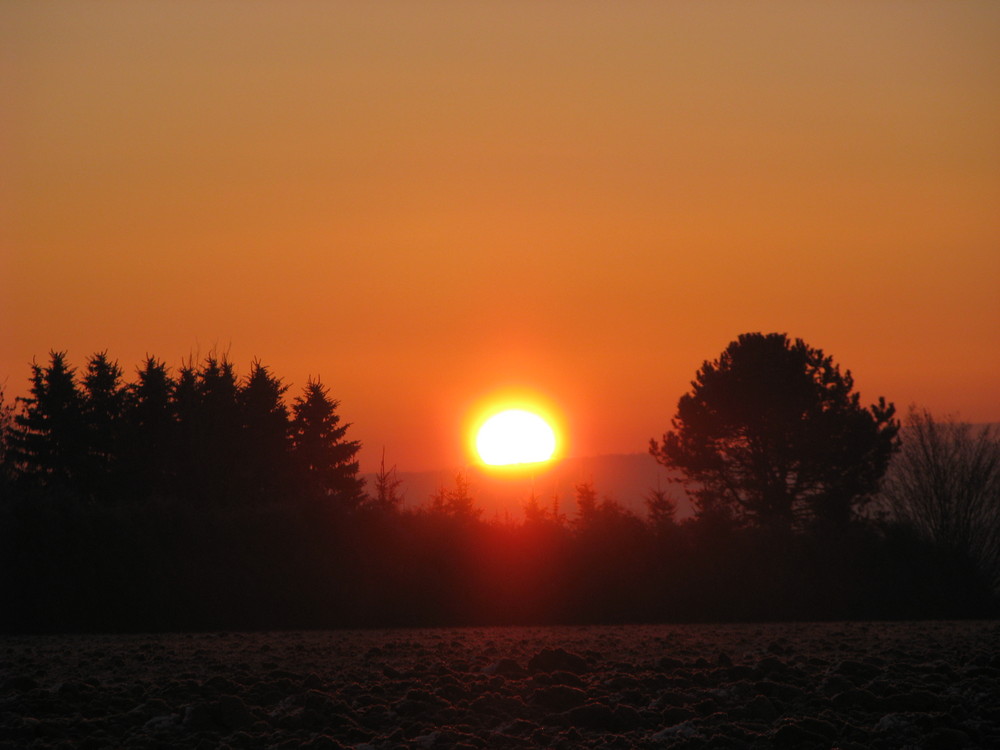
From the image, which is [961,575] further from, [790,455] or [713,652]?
[713,652]

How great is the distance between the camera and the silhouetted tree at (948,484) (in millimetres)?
53625

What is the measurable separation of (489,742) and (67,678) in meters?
6.09

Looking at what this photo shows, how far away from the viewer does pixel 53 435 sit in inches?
1922

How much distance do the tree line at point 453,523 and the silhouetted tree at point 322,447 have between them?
0.44ft

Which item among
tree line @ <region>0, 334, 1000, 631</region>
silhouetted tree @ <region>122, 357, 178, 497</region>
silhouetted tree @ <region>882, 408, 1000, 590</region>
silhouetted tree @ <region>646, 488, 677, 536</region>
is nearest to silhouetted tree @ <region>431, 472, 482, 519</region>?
tree line @ <region>0, 334, 1000, 631</region>

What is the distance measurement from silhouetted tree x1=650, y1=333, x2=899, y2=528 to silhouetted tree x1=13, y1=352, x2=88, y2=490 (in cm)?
2579

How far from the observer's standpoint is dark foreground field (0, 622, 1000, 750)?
11227mm

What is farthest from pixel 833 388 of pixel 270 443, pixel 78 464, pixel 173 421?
pixel 78 464

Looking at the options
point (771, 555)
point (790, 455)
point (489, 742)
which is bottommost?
point (489, 742)

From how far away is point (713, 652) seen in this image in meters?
19.1

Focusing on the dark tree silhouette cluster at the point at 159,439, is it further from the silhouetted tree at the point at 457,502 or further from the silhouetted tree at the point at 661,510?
the silhouetted tree at the point at 661,510

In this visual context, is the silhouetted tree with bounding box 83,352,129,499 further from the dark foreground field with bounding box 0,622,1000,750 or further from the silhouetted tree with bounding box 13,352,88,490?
the dark foreground field with bounding box 0,622,1000,750

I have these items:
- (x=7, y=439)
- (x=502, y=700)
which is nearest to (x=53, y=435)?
(x=7, y=439)

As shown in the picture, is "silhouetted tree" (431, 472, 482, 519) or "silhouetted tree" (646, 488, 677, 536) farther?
"silhouetted tree" (646, 488, 677, 536)
